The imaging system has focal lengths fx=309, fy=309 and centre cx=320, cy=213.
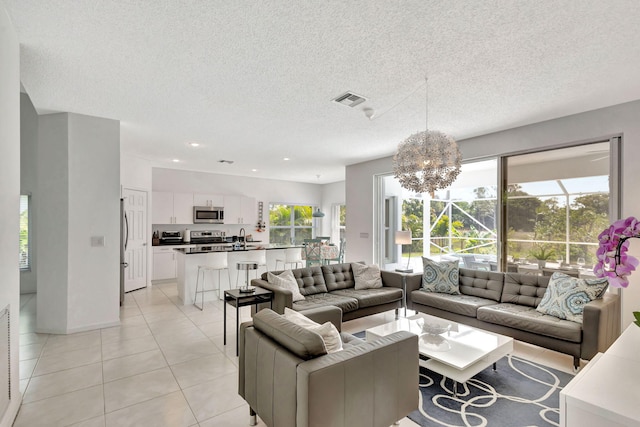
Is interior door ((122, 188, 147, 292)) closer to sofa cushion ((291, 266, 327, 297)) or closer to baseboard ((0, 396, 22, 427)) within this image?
sofa cushion ((291, 266, 327, 297))

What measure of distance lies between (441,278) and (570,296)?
1.49 meters

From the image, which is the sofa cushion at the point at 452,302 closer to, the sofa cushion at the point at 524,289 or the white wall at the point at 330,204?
the sofa cushion at the point at 524,289

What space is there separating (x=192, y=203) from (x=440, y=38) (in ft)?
22.9

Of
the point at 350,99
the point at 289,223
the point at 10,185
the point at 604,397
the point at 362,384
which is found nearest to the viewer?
the point at 604,397

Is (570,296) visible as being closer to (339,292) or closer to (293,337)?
(339,292)

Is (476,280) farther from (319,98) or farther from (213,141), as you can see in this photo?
(213,141)

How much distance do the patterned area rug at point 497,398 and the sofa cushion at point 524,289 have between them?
2.74 feet

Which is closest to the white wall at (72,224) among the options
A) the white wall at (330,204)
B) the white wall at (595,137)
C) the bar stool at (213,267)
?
the bar stool at (213,267)

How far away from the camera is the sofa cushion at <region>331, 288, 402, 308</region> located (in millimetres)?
4094

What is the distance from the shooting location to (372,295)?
4.20m

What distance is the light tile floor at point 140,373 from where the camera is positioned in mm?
2293

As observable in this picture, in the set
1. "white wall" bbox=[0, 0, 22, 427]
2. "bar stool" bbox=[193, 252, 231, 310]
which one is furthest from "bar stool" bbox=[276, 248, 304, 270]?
"white wall" bbox=[0, 0, 22, 427]

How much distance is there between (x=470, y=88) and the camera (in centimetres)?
305

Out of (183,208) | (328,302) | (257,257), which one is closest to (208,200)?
(183,208)
